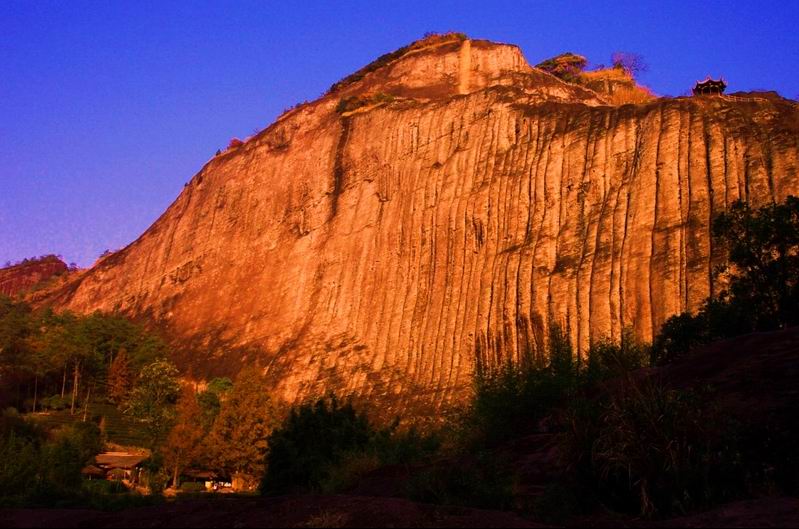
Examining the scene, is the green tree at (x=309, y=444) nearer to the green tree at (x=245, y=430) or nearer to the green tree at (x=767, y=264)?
the green tree at (x=245, y=430)

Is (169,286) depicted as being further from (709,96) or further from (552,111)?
(709,96)

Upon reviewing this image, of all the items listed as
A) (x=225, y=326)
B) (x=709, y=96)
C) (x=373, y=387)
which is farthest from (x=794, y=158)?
(x=225, y=326)

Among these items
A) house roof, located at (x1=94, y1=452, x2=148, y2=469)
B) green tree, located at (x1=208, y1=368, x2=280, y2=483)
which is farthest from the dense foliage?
house roof, located at (x1=94, y1=452, x2=148, y2=469)

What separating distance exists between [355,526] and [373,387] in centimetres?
3161

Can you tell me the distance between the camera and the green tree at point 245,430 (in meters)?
34.1

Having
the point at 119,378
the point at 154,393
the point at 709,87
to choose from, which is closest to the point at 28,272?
the point at 119,378

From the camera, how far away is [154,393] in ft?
161

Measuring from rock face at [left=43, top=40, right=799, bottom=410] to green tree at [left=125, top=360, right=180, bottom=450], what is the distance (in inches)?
90.0

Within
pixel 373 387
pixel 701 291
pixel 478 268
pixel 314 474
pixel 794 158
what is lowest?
pixel 314 474

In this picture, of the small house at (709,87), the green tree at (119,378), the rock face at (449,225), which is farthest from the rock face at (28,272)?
the small house at (709,87)

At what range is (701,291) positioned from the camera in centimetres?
2930

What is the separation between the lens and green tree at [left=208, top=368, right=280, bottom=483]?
34125 millimetres

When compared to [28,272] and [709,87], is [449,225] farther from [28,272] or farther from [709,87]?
[28,272]

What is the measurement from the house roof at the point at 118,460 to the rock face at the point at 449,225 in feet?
29.4
